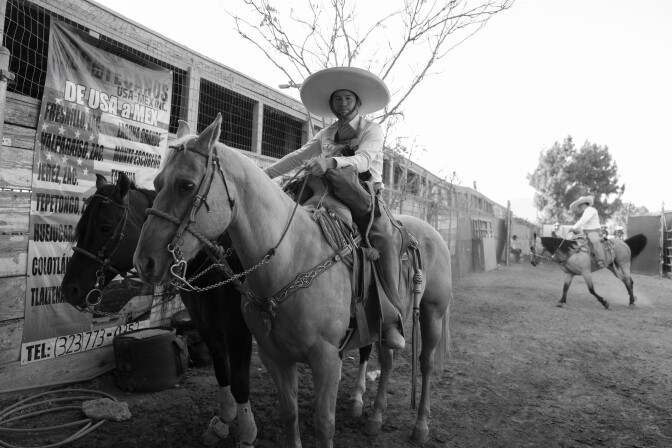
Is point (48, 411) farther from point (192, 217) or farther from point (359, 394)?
point (192, 217)

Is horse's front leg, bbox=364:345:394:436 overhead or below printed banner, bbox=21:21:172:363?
below

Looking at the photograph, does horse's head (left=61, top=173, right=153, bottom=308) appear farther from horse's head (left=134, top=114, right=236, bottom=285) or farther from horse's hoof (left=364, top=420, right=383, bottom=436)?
horse's hoof (left=364, top=420, right=383, bottom=436)

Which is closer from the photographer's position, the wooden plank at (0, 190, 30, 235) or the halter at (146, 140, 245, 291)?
the halter at (146, 140, 245, 291)

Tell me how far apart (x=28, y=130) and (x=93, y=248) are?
62.0 inches

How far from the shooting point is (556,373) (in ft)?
16.5

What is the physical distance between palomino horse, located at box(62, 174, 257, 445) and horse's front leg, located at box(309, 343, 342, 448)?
95 cm

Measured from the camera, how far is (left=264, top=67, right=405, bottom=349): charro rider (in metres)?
2.58

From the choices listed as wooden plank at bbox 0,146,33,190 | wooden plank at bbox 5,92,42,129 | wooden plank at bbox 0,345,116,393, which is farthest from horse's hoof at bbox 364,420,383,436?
wooden plank at bbox 5,92,42,129

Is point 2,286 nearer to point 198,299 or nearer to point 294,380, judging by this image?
point 198,299

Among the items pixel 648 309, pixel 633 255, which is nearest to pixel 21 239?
pixel 648 309

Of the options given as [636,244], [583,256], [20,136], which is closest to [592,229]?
[583,256]

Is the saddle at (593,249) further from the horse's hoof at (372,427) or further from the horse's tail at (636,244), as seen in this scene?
the horse's hoof at (372,427)

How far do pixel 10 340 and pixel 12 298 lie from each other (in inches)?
14.8

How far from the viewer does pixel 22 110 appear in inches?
144
